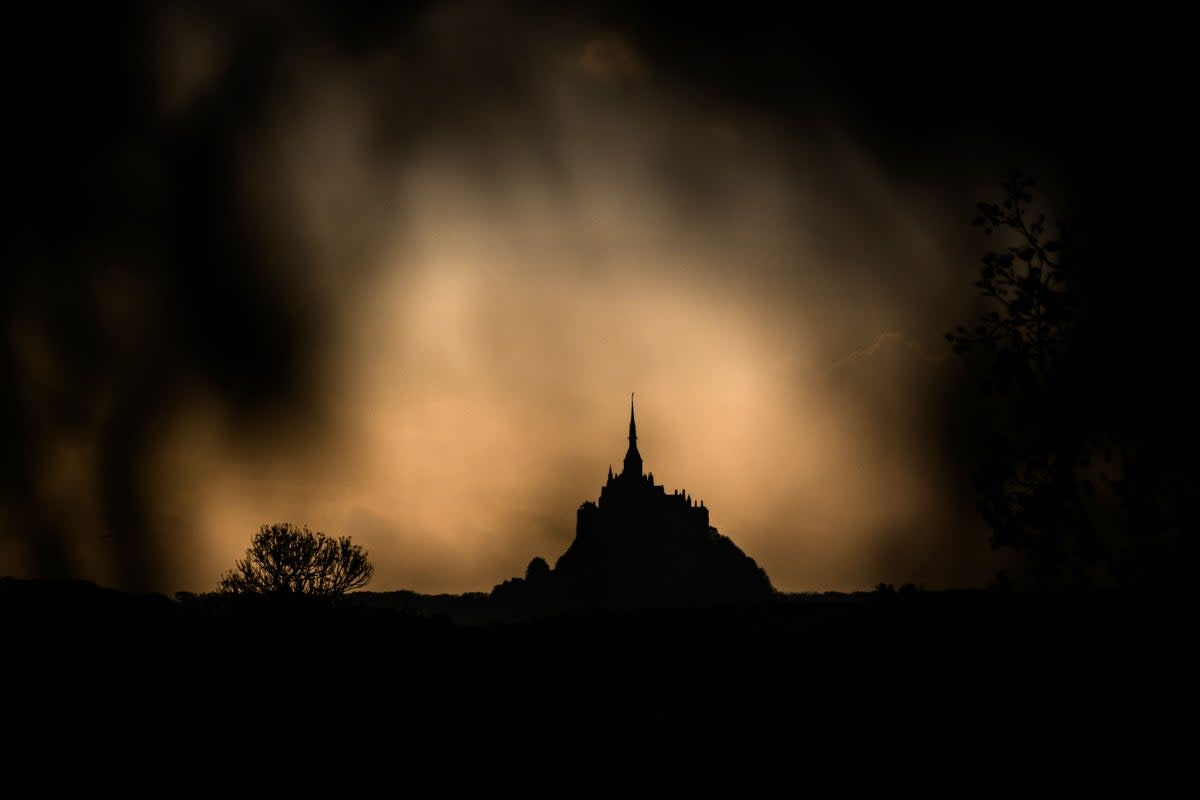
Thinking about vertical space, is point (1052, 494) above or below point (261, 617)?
above

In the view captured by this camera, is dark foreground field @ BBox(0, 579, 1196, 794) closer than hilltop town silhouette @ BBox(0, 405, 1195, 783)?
Yes

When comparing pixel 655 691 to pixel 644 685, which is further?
pixel 644 685

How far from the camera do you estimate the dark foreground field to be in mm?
19844

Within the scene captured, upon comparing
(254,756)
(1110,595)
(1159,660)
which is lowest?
(254,756)

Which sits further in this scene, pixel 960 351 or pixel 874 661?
pixel 874 661

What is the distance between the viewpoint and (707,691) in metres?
27.3

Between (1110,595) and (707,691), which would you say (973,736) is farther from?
(707,691)

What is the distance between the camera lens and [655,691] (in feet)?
93.4

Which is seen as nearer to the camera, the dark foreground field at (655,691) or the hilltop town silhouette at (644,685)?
the dark foreground field at (655,691)

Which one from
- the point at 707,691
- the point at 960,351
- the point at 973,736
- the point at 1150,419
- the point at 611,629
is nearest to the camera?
the point at 1150,419

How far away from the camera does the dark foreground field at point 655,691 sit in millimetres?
19844

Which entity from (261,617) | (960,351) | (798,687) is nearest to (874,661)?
(798,687)

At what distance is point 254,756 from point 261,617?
14.3 m

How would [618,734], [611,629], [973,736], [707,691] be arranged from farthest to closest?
[611,629]
[707,691]
[618,734]
[973,736]
